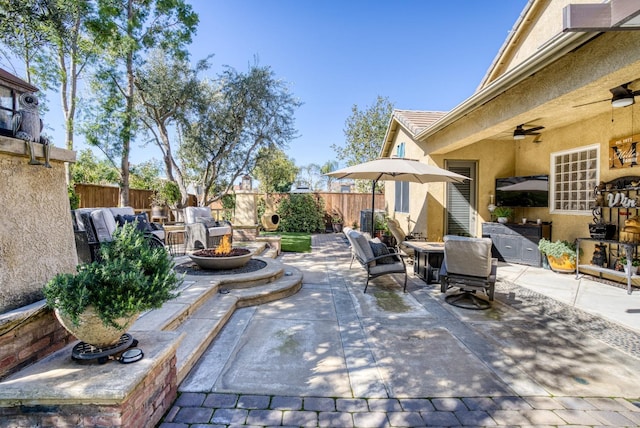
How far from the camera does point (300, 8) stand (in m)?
9.70

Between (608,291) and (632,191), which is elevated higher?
(632,191)

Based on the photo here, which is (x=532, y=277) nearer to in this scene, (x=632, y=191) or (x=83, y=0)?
(x=632, y=191)

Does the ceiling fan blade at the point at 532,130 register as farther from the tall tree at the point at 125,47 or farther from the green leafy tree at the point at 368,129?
the green leafy tree at the point at 368,129

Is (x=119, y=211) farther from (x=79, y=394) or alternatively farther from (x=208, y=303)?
(x=79, y=394)

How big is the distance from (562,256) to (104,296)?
26.2 ft

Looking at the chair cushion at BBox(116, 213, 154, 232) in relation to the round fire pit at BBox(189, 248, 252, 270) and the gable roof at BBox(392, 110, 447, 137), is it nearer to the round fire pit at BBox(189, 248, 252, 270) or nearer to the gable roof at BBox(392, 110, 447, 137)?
the round fire pit at BBox(189, 248, 252, 270)

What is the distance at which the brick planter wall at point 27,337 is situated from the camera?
1.81 metres

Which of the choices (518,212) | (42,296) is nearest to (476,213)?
(518,212)

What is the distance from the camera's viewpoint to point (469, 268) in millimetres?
4512

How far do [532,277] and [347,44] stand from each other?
11.1m

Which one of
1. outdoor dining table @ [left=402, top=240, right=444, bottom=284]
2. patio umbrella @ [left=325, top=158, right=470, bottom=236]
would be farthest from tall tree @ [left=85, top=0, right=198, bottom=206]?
outdoor dining table @ [left=402, top=240, right=444, bottom=284]

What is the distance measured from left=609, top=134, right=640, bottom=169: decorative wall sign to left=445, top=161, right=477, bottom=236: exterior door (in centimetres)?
295

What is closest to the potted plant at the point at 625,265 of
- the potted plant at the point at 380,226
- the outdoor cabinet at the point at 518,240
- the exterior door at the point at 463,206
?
the outdoor cabinet at the point at 518,240

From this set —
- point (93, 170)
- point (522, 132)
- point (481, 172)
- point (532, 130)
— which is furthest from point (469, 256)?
point (93, 170)
